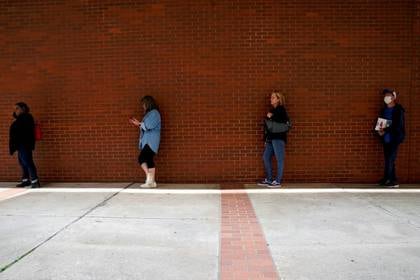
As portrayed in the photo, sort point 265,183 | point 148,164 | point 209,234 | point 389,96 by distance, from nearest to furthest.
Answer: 1. point 209,234
2. point 389,96
3. point 148,164
4. point 265,183

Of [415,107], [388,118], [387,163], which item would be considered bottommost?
[387,163]

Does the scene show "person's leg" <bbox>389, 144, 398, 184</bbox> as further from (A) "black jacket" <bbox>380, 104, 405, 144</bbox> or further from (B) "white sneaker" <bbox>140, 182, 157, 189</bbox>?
(B) "white sneaker" <bbox>140, 182, 157, 189</bbox>

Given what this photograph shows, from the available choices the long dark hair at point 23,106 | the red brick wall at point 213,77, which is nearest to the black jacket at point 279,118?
the red brick wall at point 213,77

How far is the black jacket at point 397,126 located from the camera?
633 centimetres

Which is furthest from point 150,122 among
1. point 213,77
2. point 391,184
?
point 391,184

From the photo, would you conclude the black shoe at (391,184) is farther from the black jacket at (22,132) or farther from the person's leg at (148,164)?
the black jacket at (22,132)

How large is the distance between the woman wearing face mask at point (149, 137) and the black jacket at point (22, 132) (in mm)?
1803

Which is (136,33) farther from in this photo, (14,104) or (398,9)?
(398,9)

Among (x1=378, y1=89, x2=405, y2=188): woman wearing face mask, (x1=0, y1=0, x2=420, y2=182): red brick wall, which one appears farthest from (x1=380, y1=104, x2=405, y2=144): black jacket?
(x1=0, y1=0, x2=420, y2=182): red brick wall

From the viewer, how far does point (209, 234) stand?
13.3ft

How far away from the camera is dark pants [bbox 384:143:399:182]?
6.45 meters

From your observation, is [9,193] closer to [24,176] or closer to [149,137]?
[24,176]

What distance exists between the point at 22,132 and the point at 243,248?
15.6ft

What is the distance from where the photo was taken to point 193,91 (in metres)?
6.83
